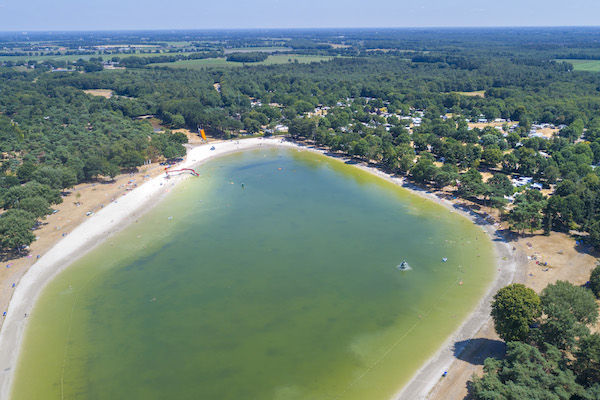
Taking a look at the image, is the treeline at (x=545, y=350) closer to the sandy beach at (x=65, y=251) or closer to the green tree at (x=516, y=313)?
the green tree at (x=516, y=313)

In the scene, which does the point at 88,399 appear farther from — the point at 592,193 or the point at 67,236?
the point at 592,193

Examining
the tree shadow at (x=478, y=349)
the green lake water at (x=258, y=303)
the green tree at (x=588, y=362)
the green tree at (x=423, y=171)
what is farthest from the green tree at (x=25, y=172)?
the green tree at (x=588, y=362)

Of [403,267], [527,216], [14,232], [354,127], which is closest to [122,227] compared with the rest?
[14,232]

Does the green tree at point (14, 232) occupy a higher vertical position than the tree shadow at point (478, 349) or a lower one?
higher

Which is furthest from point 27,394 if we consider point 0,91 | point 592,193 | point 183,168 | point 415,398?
point 0,91

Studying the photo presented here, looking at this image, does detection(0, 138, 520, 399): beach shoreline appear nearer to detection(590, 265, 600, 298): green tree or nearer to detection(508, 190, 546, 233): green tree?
detection(508, 190, 546, 233): green tree

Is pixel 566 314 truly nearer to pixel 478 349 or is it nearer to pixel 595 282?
pixel 478 349

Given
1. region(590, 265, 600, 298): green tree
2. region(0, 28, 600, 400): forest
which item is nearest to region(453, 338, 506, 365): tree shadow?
region(0, 28, 600, 400): forest
